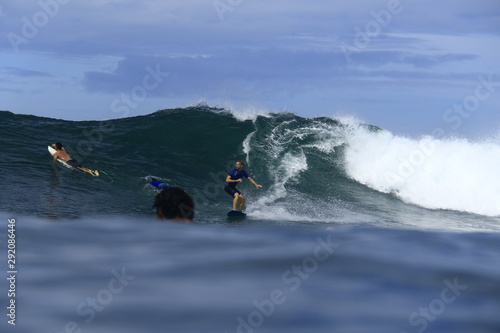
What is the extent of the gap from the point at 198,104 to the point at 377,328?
80.2 feet

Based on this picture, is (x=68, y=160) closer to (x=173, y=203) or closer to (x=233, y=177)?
(x=233, y=177)

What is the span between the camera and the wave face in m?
A: 16.1

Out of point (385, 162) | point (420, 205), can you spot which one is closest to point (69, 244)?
point (420, 205)

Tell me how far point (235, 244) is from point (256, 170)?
13.1 metres

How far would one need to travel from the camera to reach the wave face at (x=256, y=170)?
52.7 feet

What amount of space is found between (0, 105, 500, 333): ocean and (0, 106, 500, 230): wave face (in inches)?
4.3

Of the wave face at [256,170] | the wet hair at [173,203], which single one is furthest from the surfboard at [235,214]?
the wet hair at [173,203]

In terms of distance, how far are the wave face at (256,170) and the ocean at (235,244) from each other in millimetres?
108

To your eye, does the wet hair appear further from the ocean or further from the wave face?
the wave face

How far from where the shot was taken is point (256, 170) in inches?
855

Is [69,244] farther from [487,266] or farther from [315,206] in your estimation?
[315,206]

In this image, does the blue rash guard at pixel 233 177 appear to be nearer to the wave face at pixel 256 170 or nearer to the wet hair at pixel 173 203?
the wave face at pixel 256 170

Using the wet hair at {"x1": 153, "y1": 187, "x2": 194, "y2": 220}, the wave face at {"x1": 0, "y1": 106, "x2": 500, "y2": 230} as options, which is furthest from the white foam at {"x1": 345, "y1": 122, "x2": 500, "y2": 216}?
the wet hair at {"x1": 153, "y1": 187, "x2": 194, "y2": 220}

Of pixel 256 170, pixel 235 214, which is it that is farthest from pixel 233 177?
pixel 256 170
